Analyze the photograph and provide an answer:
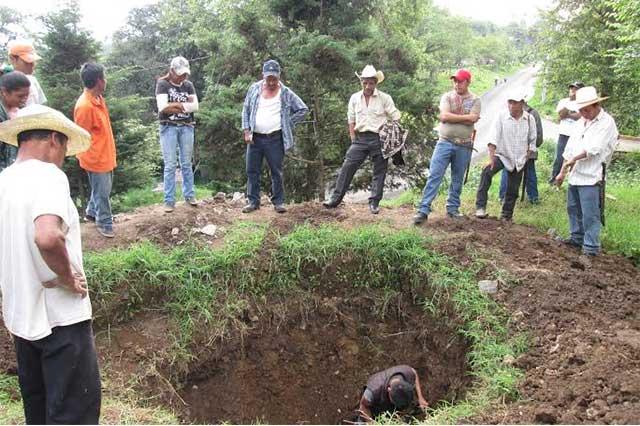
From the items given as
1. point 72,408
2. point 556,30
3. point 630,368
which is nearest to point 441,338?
point 630,368

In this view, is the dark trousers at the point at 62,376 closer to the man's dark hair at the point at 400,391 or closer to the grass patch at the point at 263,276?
the grass patch at the point at 263,276

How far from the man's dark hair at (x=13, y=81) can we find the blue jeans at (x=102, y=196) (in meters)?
1.19

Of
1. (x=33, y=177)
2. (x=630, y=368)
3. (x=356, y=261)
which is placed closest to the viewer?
(x=33, y=177)

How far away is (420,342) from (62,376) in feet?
13.3

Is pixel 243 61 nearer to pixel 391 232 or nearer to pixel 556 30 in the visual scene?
pixel 391 232

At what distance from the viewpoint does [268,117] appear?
6598 mm

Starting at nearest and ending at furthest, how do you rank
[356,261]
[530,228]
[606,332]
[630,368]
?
[630,368] < [606,332] < [356,261] < [530,228]

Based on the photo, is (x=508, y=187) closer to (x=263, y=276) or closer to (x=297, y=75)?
(x=263, y=276)

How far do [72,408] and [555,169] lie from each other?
834cm

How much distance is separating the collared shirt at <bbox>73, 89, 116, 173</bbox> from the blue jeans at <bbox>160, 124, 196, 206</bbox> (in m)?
0.76

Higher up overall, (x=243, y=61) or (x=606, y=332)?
(x=243, y=61)

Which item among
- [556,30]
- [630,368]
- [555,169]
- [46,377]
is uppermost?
[556,30]

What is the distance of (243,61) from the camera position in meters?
9.33

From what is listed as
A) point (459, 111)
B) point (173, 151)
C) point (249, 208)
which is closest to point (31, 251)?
point (173, 151)
